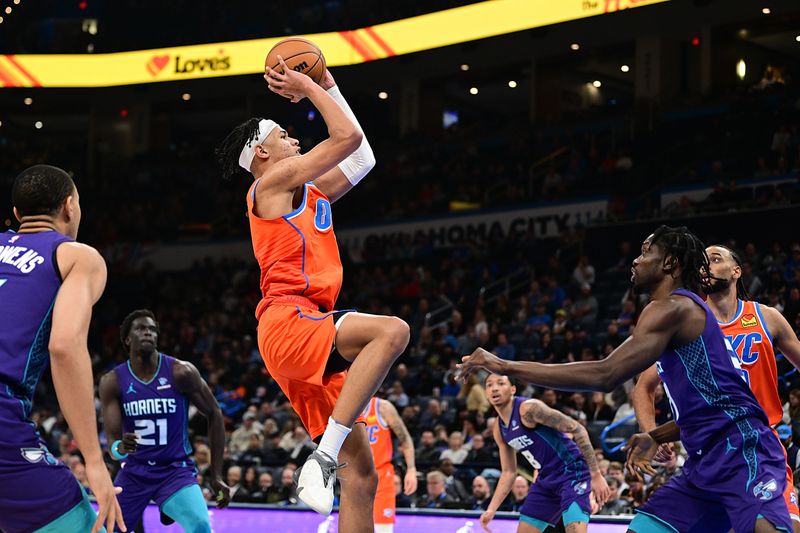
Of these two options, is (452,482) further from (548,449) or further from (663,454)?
(663,454)

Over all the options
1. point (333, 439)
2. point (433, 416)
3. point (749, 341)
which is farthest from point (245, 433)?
point (333, 439)

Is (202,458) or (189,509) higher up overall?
(189,509)

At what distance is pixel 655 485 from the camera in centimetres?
1066

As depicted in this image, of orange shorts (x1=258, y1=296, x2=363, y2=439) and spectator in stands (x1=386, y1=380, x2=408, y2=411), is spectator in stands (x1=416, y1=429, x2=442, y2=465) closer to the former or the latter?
spectator in stands (x1=386, y1=380, x2=408, y2=411)

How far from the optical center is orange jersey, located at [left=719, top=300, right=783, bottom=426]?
20.1 ft

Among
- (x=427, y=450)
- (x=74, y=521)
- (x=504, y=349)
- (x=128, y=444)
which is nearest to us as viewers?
(x=74, y=521)

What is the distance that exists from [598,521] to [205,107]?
26361 mm

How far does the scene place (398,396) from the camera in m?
Result: 15.4

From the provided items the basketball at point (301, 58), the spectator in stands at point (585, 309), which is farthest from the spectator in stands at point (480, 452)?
the basketball at point (301, 58)

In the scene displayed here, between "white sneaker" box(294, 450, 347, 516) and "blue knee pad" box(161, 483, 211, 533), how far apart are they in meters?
3.17

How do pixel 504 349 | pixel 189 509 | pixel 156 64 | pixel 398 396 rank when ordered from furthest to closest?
1. pixel 156 64
2. pixel 504 349
3. pixel 398 396
4. pixel 189 509

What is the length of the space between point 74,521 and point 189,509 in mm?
3882

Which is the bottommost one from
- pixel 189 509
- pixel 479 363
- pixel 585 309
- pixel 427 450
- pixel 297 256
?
pixel 427 450

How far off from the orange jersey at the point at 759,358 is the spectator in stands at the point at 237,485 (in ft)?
30.4
